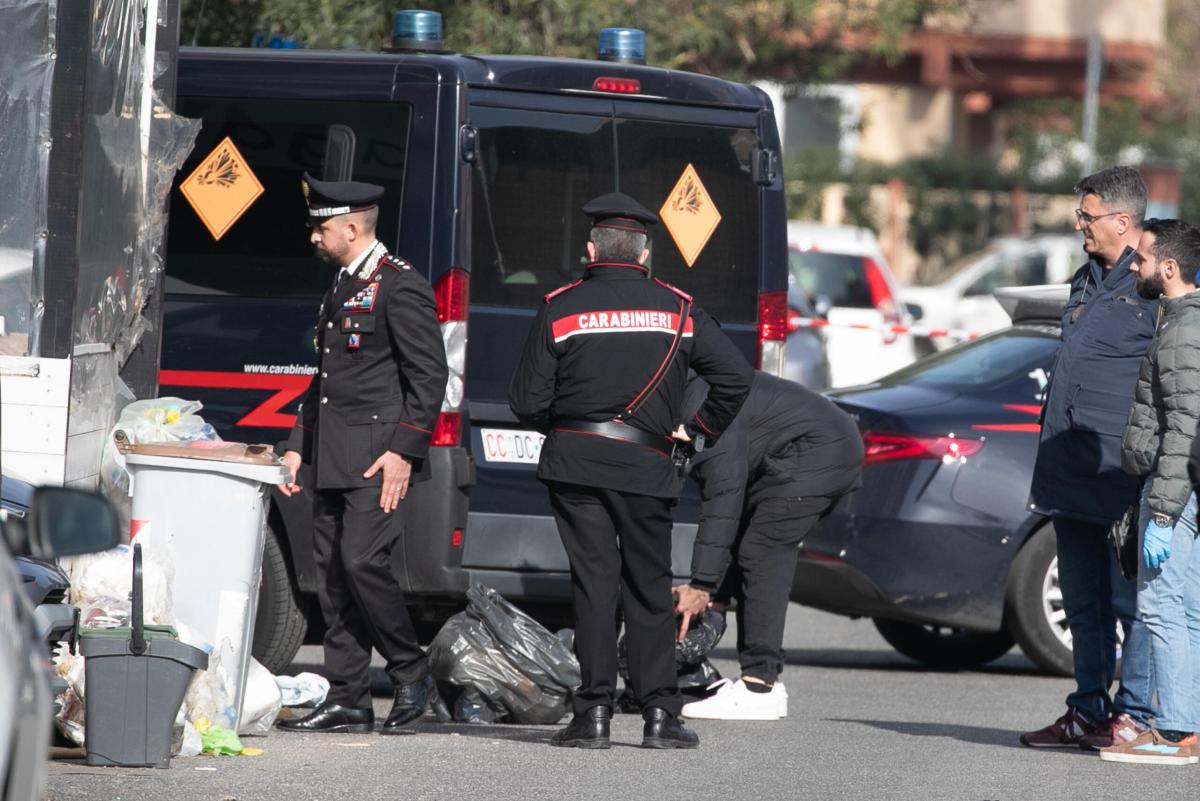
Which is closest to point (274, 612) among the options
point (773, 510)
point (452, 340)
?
point (452, 340)

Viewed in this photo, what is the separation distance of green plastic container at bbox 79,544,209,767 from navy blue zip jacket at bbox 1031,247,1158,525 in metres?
3.07

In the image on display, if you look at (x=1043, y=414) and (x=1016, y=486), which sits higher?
(x=1043, y=414)

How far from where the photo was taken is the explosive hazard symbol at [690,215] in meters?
8.77

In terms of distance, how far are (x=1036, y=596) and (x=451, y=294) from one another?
124 inches

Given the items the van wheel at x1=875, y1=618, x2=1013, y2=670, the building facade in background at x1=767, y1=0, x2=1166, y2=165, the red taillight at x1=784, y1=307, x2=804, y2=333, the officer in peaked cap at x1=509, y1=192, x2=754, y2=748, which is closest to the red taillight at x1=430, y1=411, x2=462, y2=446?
the officer in peaked cap at x1=509, y1=192, x2=754, y2=748

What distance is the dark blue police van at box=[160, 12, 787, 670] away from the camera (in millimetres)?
8219

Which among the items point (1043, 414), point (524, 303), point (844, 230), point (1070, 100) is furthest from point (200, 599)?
point (1070, 100)

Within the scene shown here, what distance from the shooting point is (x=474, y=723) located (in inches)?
323

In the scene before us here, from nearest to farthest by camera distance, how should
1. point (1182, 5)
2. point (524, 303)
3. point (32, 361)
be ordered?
point (32, 361)
point (524, 303)
point (1182, 5)

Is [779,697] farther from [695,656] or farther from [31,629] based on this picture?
[31,629]

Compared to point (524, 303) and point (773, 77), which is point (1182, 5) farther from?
point (524, 303)

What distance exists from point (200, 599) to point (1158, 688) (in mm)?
3218

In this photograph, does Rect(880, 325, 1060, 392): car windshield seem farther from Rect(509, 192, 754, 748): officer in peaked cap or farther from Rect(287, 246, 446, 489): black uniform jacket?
Rect(287, 246, 446, 489): black uniform jacket

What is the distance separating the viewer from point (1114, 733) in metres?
7.66
